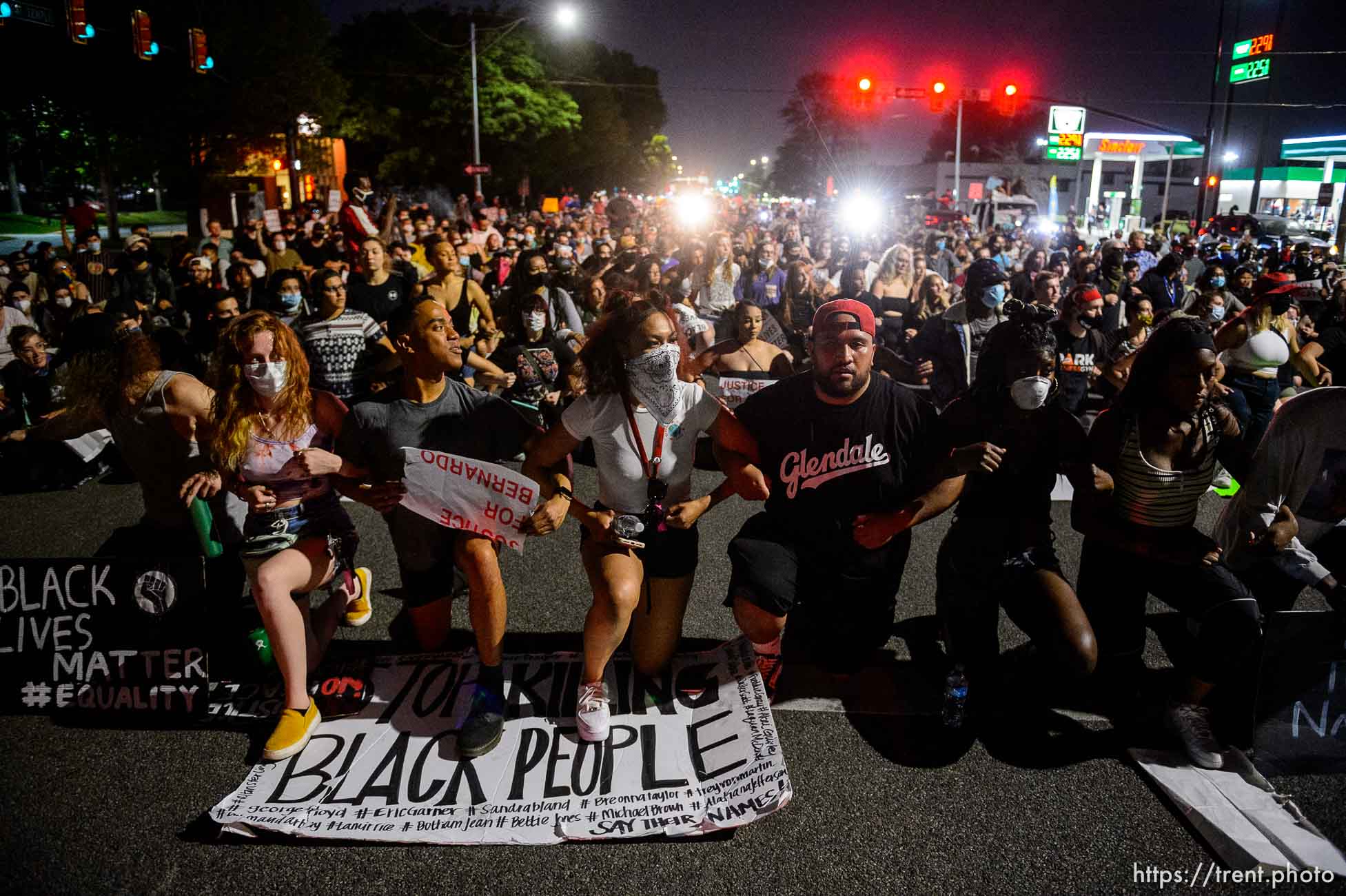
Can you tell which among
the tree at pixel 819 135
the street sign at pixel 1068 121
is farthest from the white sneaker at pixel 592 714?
the tree at pixel 819 135

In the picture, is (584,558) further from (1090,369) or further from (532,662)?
(1090,369)

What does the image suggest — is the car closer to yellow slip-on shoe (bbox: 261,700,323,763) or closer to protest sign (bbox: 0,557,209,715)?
yellow slip-on shoe (bbox: 261,700,323,763)

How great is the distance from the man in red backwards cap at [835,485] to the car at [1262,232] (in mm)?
29999

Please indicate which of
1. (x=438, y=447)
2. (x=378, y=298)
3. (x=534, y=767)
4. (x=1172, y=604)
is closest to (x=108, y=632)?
(x=438, y=447)

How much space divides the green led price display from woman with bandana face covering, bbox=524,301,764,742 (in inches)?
1594

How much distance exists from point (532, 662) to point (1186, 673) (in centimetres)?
293

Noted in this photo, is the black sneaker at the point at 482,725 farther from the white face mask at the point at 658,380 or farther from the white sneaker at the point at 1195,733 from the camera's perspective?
the white sneaker at the point at 1195,733

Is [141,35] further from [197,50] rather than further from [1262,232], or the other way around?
[1262,232]

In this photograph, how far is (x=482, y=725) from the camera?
12.2 feet

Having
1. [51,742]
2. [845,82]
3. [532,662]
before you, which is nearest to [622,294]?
[532,662]

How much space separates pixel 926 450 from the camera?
155 inches

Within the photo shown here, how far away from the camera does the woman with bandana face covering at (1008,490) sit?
12.7 ft

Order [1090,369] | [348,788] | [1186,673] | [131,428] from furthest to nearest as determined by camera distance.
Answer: [1090,369], [131,428], [1186,673], [348,788]

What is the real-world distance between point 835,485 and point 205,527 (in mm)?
3186
